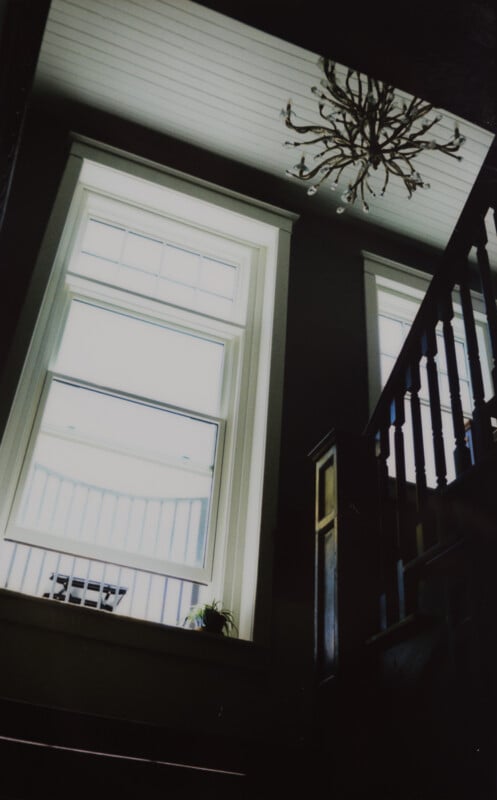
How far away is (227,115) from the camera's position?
5277mm

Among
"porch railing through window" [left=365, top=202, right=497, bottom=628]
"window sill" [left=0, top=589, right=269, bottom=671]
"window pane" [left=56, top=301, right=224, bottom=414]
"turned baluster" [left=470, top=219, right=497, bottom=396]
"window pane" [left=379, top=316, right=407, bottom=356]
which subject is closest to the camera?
"turned baluster" [left=470, top=219, right=497, bottom=396]

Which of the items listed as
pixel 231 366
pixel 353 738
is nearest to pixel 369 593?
pixel 353 738

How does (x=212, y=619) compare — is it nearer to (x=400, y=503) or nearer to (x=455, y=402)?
(x=400, y=503)

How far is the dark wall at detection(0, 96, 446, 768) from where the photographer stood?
3633mm

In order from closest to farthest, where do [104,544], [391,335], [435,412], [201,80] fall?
[435,412] → [104,544] → [201,80] → [391,335]

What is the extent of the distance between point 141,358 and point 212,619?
1.64m

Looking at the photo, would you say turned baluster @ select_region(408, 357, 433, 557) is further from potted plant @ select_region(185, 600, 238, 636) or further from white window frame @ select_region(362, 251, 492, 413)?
white window frame @ select_region(362, 251, 492, 413)

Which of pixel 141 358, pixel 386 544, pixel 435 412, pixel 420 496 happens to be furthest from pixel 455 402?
pixel 141 358

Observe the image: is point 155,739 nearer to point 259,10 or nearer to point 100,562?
point 100,562

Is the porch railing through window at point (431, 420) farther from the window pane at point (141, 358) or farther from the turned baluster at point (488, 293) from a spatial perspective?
the window pane at point (141, 358)

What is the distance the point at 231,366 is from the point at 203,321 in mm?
327

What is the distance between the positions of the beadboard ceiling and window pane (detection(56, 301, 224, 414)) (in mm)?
1447

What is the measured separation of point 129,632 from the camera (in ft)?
12.1

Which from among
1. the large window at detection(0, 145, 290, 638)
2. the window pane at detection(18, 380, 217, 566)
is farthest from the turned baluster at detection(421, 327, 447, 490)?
the window pane at detection(18, 380, 217, 566)
